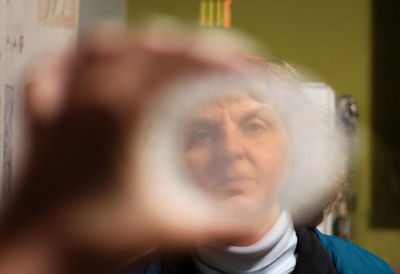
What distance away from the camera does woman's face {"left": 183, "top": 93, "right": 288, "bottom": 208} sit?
0.53 ft

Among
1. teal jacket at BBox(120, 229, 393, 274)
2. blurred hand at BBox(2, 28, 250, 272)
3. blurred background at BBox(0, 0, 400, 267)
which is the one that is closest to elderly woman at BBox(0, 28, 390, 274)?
blurred hand at BBox(2, 28, 250, 272)

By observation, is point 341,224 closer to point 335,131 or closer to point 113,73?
point 335,131

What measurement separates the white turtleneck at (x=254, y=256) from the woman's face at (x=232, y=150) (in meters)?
0.05

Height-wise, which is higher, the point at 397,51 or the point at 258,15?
the point at 258,15

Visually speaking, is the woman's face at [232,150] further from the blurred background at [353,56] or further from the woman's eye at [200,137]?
the blurred background at [353,56]

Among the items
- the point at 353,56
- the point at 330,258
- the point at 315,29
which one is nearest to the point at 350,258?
the point at 330,258

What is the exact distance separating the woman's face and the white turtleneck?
0.05 m

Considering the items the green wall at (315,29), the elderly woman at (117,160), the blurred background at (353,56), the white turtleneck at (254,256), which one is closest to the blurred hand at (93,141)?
the elderly woman at (117,160)

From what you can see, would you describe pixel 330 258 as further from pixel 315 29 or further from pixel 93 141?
pixel 315 29

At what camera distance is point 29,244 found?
0.39ft

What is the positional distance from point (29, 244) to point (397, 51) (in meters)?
1.31

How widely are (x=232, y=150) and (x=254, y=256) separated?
9 centimetres

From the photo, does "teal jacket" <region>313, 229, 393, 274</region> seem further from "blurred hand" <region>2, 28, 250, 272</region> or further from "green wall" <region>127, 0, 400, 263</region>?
"green wall" <region>127, 0, 400, 263</region>

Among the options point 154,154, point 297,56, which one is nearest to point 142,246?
point 154,154
